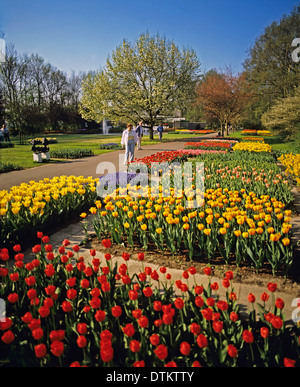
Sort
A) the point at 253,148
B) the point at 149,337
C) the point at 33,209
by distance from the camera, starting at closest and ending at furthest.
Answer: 1. the point at 149,337
2. the point at 33,209
3. the point at 253,148

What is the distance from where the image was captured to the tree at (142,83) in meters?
27.5

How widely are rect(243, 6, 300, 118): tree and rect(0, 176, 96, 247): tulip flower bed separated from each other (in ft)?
104

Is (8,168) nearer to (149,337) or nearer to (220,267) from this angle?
(220,267)

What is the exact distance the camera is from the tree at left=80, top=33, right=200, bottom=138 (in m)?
27.5

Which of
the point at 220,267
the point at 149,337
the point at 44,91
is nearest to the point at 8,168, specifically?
the point at 220,267

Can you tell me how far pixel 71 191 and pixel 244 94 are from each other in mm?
28441

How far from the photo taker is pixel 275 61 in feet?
104

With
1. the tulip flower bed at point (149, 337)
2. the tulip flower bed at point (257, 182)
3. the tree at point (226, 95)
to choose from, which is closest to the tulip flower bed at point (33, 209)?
the tulip flower bed at point (149, 337)

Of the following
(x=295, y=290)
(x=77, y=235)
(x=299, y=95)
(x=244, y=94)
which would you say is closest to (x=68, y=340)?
(x=295, y=290)

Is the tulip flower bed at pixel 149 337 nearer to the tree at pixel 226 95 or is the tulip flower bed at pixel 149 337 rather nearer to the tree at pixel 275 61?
the tree at pixel 226 95

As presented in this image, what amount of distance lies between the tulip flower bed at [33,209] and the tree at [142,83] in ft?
77.1

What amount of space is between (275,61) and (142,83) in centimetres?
1685

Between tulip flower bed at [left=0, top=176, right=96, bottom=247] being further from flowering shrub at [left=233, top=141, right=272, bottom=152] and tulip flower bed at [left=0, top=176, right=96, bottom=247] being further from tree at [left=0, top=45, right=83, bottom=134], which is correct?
tree at [left=0, top=45, right=83, bottom=134]
